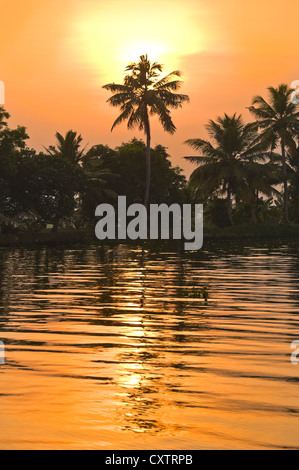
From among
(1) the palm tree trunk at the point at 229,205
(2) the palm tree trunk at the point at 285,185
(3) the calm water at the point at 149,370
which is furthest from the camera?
(2) the palm tree trunk at the point at 285,185

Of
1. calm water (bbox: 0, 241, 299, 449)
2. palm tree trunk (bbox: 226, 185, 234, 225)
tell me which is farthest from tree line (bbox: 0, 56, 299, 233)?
calm water (bbox: 0, 241, 299, 449)

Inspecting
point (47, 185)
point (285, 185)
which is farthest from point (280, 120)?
point (47, 185)

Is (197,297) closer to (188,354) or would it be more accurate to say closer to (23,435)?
(188,354)

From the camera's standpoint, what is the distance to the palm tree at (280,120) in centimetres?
6369

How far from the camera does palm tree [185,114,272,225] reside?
61.7 m

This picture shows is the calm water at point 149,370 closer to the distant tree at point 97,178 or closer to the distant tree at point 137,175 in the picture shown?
the distant tree at point 97,178

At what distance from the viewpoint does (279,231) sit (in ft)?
207

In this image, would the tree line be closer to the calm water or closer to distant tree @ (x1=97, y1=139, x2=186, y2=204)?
distant tree @ (x1=97, y1=139, x2=186, y2=204)

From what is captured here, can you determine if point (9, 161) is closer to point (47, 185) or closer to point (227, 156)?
point (47, 185)

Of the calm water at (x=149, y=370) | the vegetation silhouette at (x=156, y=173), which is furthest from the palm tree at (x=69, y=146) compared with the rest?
the calm water at (x=149, y=370)

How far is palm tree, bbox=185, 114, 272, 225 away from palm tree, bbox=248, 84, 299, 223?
161cm

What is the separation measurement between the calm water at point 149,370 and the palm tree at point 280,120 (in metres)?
47.2

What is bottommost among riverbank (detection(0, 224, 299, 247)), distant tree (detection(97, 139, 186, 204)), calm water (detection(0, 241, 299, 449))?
calm water (detection(0, 241, 299, 449))
